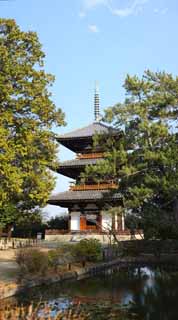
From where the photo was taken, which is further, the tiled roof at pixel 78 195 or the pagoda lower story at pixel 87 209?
the pagoda lower story at pixel 87 209

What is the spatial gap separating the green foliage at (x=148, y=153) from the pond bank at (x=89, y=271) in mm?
2042

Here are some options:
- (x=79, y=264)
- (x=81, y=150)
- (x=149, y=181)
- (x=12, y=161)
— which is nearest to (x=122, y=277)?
(x=79, y=264)

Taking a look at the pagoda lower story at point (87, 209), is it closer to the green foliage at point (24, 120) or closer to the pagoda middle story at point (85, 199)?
the pagoda middle story at point (85, 199)

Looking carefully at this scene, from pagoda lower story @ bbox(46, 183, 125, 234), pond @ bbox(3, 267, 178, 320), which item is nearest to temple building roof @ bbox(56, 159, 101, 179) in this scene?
pagoda lower story @ bbox(46, 183, 125, 234)

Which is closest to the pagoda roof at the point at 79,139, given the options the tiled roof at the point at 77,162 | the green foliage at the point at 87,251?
the tiled roof at the point at 77,162

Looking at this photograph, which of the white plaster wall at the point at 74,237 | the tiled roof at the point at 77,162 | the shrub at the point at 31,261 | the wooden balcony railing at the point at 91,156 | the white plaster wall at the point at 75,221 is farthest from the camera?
the wooden balcony railing at the point at 91,156

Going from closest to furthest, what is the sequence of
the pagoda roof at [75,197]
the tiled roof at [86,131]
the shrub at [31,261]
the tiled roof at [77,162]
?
the shrub at [31,261] < the pagoda roof at [75,197] < the tiled roof at [77,162] < the tiled roof at [86,131]

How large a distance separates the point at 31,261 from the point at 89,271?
449 centimetres

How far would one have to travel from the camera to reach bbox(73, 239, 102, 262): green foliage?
18869 mm

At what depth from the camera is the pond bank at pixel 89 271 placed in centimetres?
1189

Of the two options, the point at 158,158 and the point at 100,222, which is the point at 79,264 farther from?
the point at 100,222

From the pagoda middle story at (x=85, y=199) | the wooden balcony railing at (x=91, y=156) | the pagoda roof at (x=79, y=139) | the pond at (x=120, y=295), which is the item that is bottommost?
the pond at (x=120, y=295)

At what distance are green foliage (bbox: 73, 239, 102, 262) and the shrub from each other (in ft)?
13.1

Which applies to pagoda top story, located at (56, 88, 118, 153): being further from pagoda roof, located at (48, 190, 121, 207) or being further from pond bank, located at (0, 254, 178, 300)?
pond bank, located at (0, 254, 178, 300)
